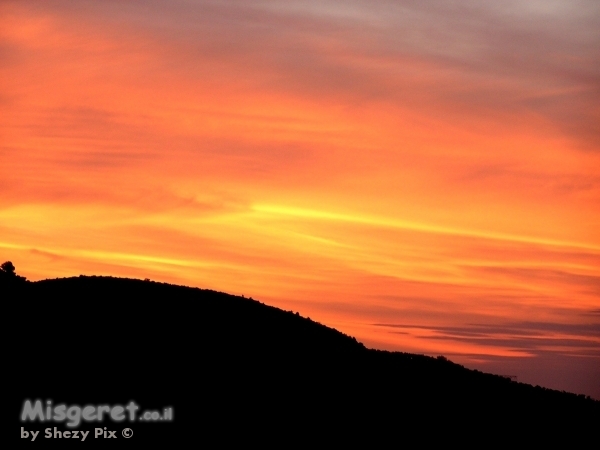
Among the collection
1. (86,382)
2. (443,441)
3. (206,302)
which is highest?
(206,302)

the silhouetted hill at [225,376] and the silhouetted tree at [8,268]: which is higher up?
the silhouetted tree at [8,268]

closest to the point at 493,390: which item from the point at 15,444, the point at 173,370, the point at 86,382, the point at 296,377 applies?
the point at 296,377

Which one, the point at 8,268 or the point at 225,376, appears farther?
the point at 8,268

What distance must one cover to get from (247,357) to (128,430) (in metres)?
8.00

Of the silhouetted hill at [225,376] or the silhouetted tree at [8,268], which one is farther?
the silhouetted tree at [8,268]

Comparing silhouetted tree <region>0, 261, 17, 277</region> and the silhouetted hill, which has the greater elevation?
silhouetted tree <region>0, 261, 17, 277</region>

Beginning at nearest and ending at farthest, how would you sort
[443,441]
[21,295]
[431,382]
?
[443,441]
[21,295]
[431,382]

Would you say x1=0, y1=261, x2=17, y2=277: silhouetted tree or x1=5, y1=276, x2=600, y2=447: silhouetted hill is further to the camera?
x1=0, y1=261, x2=17, y2=277: silhouetted tree

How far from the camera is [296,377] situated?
42812 mm

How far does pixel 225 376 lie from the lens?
134 ft

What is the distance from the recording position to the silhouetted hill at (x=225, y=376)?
126ft

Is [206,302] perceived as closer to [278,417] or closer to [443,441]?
[278,417]

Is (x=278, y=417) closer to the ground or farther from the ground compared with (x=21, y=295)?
closer to the ground

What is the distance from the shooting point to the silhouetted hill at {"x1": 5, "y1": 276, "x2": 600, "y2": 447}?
38281mm
